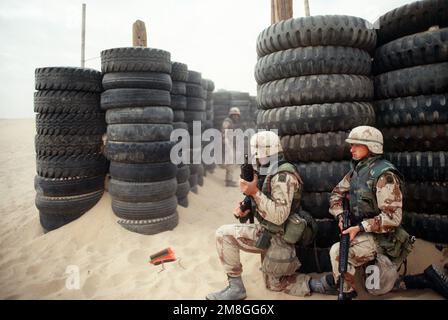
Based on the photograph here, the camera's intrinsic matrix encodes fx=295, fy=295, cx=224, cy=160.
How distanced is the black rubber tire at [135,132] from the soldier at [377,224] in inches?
109

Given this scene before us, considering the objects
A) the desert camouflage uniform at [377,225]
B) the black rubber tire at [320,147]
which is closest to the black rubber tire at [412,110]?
the black rubber tire at [320,147]

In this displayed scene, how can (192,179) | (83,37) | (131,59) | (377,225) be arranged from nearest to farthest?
(377,225)
(131,59)
(192,179)
(83,37)

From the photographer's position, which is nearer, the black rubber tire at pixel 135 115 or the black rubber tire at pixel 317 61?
the black rubber tire at pixel 317 61

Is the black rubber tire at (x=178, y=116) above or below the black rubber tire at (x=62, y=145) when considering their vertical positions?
above

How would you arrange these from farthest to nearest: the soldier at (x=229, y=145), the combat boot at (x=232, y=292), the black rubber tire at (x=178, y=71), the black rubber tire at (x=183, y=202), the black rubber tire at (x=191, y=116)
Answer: the soldier at (x=229, y=145), the black rubber tire at (x=191, y=116), the black rubber tire at (x=183, y=202), the black rubber tire at (x=178, y=71), the combat boot at (x=232, y=292)

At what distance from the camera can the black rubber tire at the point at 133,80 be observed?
13.9ft

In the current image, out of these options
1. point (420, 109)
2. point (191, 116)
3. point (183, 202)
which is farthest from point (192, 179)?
point (420, 109)

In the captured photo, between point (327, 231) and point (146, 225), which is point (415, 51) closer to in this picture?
point (327, 231)

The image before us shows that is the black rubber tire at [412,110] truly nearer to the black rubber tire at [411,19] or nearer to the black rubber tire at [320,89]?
the black rubber tire at [320,89]

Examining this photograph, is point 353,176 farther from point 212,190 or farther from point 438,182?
point 212,190

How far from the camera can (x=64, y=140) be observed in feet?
14.2

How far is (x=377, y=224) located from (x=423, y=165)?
39.1 inches

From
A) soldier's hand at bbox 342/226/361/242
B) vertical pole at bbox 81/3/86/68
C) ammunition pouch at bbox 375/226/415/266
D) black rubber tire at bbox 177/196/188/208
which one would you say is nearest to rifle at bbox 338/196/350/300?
soldier's hand at bbox 342/226/361/242
